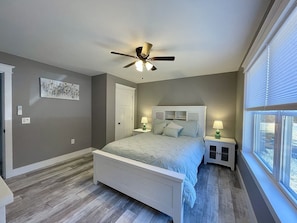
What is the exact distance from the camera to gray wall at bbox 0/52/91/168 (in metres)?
2.61

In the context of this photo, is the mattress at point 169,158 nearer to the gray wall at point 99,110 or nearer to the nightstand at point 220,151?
the nightstand at point 220,151

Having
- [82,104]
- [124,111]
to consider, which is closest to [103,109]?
[82,104]

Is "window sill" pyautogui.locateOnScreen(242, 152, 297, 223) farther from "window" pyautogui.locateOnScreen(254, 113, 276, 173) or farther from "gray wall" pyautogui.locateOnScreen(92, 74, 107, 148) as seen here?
"gray wall" pyautogui.locateOnScreen(92, 74, 107, 148)

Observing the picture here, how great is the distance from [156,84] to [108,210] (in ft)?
11.8

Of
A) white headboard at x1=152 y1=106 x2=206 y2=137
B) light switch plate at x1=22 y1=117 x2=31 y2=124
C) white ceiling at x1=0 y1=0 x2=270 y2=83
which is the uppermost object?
white ceiling at x1=0 y1=0 x2=270 y2=83

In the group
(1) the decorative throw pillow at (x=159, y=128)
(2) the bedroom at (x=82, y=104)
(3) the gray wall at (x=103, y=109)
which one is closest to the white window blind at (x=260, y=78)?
(2) the bedroom at (x=82, y=104)

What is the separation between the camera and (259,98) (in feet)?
5.86

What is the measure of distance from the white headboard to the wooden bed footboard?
2.28 metres

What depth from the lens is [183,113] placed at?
390cm

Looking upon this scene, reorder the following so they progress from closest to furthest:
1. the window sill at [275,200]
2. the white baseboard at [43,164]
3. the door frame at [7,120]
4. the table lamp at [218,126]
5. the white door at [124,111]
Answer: the window sill at [275,200] < the door frame at [7,120] < the white baseboard at [43,164] < the table lamp at [218,126] < the white door at [124,111]

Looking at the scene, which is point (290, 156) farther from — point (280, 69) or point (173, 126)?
point (173, 126)

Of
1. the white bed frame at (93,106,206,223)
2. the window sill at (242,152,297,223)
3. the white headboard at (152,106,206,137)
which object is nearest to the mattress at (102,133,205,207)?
the white bed frame at (93,106,206,223)

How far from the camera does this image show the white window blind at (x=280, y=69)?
1028 millimetres

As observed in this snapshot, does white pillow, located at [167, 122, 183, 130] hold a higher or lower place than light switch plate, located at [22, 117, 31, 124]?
lower
